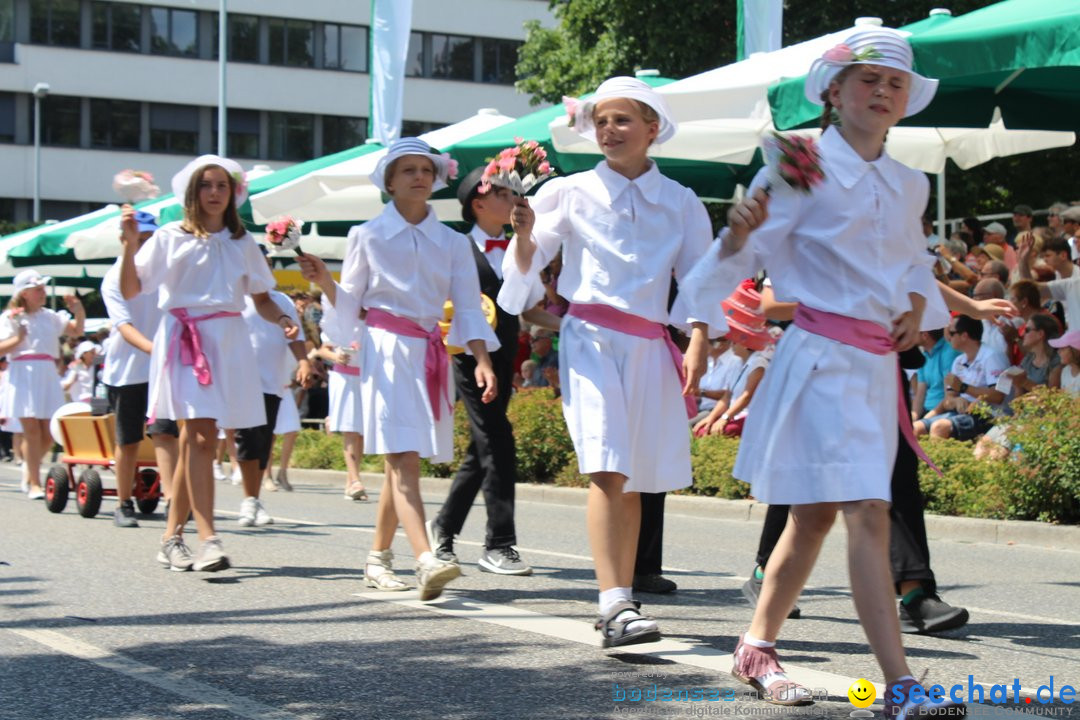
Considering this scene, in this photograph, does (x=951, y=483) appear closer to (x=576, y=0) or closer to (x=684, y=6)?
(x=684, y=6)

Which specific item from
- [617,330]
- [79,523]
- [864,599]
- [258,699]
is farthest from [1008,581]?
[79,523]

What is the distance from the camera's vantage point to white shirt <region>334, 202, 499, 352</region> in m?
7.38

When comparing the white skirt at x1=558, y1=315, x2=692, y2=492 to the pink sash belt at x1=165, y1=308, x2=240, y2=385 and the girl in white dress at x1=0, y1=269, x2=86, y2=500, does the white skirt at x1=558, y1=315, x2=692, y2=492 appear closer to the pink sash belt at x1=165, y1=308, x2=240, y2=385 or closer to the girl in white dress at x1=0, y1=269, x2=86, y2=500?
the pink sash belt at x1=165, y1=308, x2=240, y2=385

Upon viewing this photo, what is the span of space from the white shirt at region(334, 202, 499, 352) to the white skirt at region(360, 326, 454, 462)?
0.13 m

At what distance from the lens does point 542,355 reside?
20062 mm

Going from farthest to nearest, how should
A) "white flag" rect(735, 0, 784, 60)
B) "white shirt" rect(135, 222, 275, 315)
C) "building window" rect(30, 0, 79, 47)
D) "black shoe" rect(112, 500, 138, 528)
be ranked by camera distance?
"building window" rect(30, 0, 79, 47)
"white flag" rect(735, 0, 784, 60)
"black shoe" rect(112, 500, 138, 528)
"white shirt" rect(135, 222, 275, 315)

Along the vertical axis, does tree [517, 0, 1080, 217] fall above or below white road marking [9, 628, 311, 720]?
above

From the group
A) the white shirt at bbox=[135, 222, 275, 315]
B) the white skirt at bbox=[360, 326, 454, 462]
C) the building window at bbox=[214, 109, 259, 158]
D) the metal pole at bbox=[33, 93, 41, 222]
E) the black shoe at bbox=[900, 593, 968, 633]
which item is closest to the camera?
the black shoe at bbox=[900, 593, 968, 633]

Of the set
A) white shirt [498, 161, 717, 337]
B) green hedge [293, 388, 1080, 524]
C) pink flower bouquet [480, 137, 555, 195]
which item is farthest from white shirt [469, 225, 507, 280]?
green hedge [293, 388, 1080, 524]

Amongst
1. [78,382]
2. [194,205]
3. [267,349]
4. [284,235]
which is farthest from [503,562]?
[78,382]

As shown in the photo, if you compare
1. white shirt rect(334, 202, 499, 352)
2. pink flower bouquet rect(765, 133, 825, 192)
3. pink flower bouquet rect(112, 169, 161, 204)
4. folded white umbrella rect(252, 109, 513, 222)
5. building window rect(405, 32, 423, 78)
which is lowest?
white shirt rect(334, 202, 499, 352)

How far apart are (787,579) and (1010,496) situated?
6.71 meters

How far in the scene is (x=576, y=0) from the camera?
34.2 m

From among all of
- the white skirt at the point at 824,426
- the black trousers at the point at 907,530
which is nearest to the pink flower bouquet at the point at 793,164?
the white skirt at the point at 824,426
